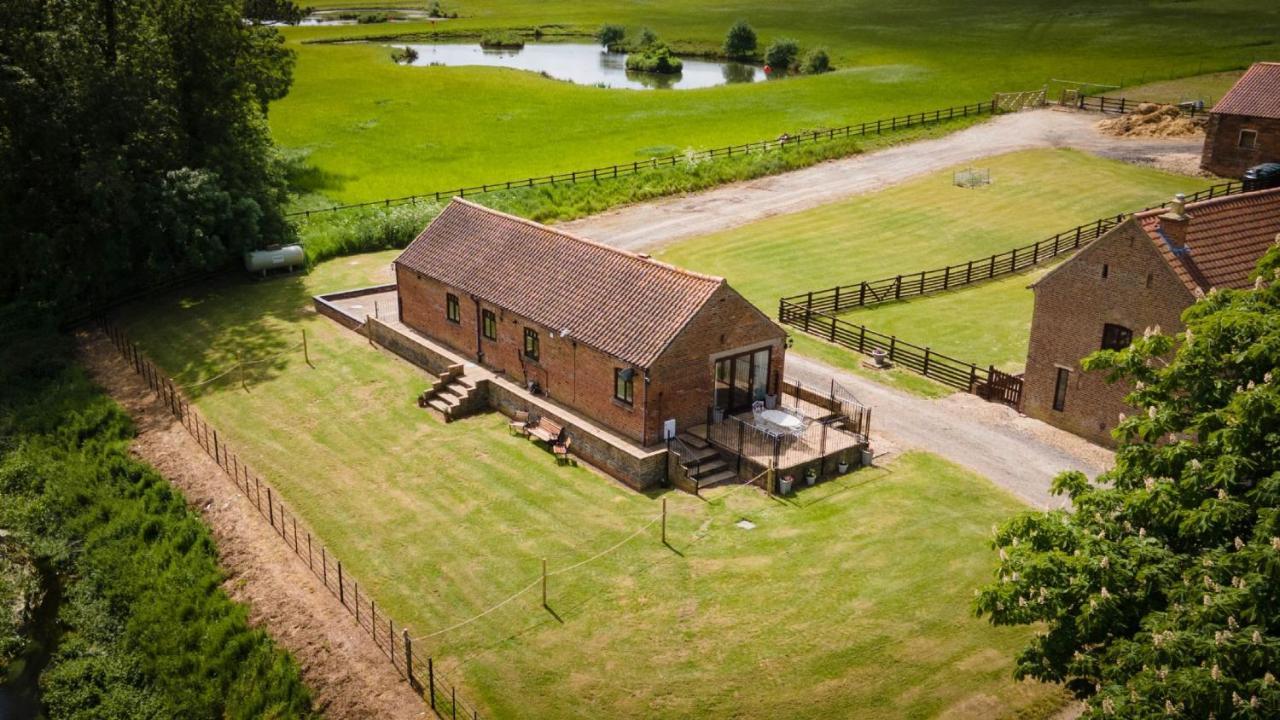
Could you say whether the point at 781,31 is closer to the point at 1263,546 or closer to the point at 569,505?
the point at 569,505

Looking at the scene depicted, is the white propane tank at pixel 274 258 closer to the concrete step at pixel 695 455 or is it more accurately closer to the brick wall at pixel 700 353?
the brick wall at pixel 700 353

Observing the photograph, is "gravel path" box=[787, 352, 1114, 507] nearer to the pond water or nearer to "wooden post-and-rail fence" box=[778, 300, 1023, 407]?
"wooden post-and-rail fence" box=[778, 300, 1023, 407]

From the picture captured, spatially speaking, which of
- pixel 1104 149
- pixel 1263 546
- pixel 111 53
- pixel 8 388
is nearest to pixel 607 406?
pixel 1263 546

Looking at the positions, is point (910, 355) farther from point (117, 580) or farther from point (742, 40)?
point (742, 40)

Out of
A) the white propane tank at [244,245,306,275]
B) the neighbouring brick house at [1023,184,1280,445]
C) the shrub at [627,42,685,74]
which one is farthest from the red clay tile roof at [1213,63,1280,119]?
the shrub at [627,42,685,74]

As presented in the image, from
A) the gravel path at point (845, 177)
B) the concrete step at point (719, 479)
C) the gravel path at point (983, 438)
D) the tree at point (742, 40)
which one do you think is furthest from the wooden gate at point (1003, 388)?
the tree at point (742, 40)

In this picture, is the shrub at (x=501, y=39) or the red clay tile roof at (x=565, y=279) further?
the shrub at (x=501, y=39)
